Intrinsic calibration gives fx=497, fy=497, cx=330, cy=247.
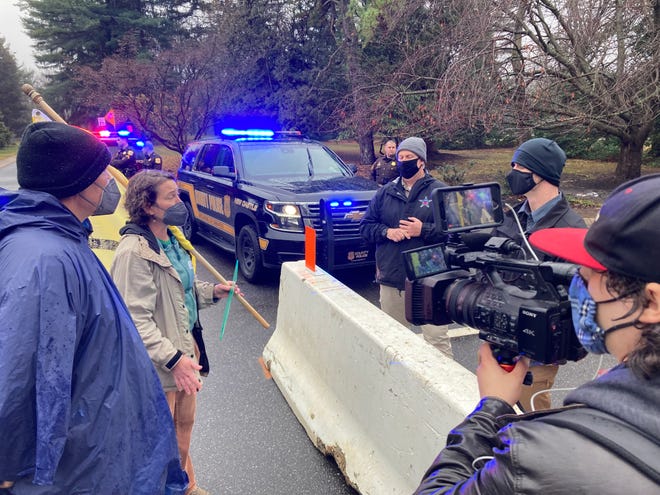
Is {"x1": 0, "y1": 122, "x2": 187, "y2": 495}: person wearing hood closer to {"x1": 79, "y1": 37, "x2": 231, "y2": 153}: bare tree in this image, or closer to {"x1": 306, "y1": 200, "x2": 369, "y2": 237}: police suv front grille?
{"x1": 306, "y1": 200, "x2": 369, "y2": 237}: police suv front grille

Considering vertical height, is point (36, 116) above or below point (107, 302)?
above

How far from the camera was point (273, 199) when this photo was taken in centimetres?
645

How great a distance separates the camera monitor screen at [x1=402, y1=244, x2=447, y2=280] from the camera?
6.10ft

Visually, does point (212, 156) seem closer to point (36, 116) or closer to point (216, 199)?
point (216, 199)

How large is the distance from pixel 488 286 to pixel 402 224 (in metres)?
2.27

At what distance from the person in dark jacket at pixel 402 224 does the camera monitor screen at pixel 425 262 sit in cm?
185

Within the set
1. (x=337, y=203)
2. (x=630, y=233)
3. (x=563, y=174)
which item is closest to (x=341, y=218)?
(x=337, y=203)

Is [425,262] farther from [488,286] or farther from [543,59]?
[543,59]

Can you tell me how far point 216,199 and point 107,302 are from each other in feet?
21.0

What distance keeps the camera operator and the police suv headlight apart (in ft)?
12.2

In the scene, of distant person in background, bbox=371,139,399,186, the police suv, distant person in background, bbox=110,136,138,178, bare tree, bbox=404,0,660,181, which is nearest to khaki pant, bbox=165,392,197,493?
the police suv

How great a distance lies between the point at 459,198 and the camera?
1998 millimetres

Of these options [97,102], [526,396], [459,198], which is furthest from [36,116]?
[97,102]

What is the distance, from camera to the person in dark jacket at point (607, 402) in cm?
86
